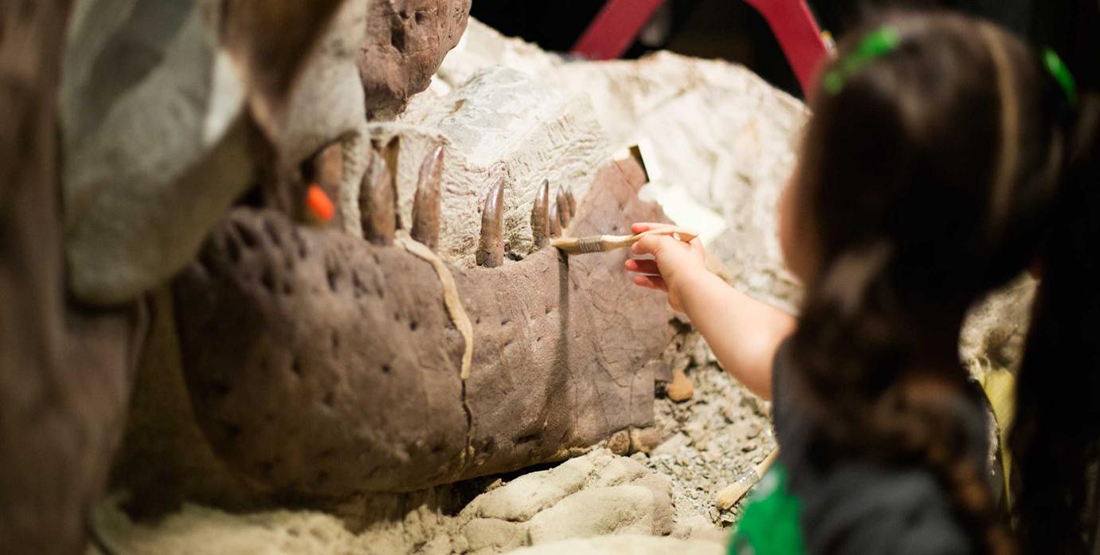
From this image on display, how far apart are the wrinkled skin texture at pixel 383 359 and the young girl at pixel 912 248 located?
0.59 meters

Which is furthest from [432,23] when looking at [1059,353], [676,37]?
[676,37]

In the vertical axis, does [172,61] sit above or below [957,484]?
above

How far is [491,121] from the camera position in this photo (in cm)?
186

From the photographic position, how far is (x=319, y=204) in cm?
119

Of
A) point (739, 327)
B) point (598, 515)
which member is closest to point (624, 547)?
point (598, 515)

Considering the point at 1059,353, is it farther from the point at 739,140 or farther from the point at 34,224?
the point at 739,140

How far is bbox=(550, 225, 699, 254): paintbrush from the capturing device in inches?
63.1

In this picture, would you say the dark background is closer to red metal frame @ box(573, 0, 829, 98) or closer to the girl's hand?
red metal frame @ box(573, 0, 829, 98)

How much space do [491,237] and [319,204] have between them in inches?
18.4

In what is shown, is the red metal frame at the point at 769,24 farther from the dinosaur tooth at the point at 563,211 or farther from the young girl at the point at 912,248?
the young girl at the point at 912,248

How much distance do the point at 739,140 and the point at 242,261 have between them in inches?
74.0

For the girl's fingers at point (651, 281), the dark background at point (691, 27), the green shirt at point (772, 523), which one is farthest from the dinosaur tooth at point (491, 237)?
the dark background at point (691, 27)

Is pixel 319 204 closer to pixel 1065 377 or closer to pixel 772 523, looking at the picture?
pixel 772 523

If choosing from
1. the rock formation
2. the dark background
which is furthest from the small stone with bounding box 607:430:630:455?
the dark background
